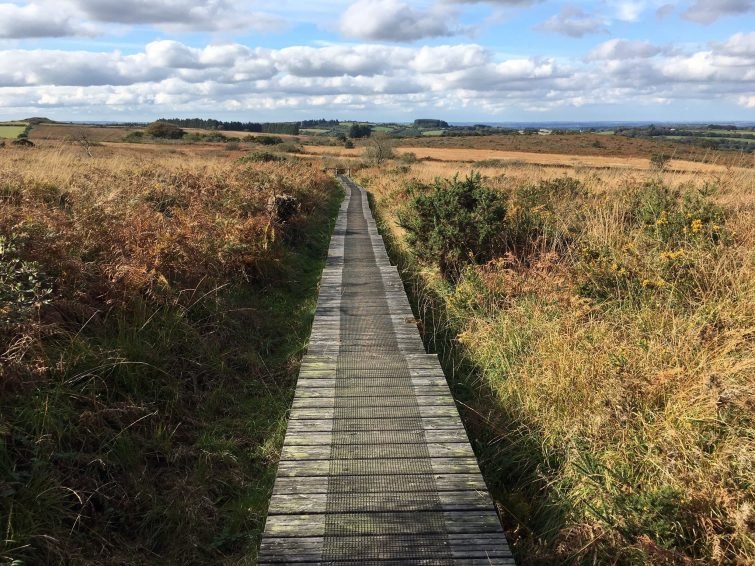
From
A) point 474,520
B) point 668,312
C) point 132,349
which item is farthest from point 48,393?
point 668,312

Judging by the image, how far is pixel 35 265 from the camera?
13.8ft

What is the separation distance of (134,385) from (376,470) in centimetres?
228

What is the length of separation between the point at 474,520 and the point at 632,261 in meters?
4.45

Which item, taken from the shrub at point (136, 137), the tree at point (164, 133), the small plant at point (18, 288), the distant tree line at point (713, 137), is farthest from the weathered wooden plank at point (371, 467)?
the tree at point (164, 133)

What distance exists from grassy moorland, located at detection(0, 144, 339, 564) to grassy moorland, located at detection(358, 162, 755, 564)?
1.94 meters

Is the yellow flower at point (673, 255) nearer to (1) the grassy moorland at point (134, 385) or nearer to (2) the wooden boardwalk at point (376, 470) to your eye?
(2) the wooden boardwalk at point (376, 470)

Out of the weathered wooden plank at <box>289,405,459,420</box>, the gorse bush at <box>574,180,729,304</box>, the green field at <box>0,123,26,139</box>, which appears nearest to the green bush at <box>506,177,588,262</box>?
the gorse bush at <box>574,180,729,304</box>

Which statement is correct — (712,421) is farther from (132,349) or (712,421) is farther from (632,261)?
(132,349)

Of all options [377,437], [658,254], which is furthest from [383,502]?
[658,254]

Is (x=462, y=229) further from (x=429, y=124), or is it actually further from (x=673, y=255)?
(x=429, y=124)

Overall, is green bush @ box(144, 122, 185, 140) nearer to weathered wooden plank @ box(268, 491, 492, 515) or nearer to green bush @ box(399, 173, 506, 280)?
green bush @ box(399, 173, 506, 280)

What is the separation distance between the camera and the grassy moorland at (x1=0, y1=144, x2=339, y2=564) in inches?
117

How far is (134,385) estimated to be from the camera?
159 inches

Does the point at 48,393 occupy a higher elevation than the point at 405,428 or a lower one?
higher
